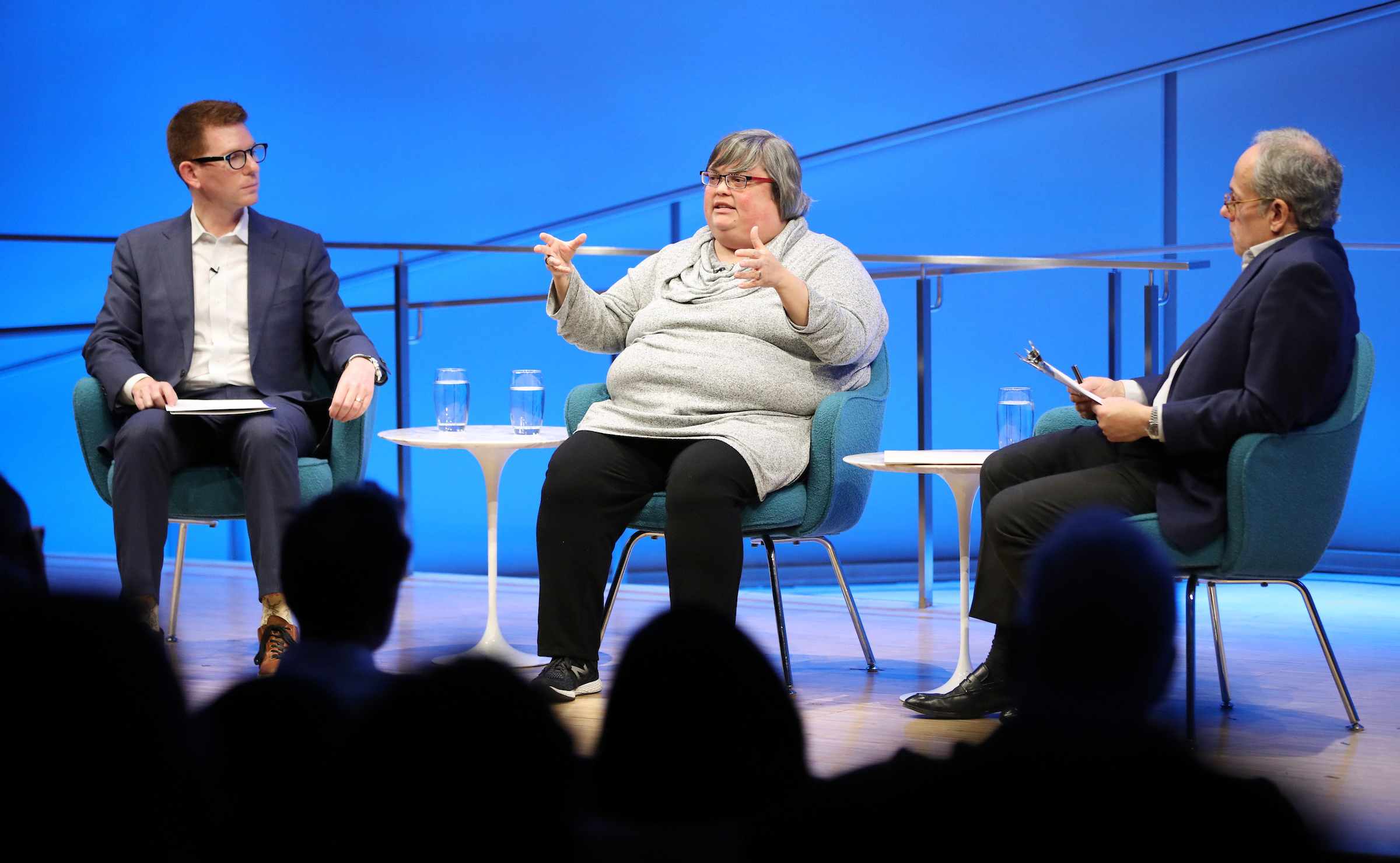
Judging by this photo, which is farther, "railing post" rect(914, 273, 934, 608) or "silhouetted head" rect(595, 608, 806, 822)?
"railing post" rect(914, 273, 934, 608)

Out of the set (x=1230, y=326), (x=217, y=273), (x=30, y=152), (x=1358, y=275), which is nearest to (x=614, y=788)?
(x=1230, y=326)

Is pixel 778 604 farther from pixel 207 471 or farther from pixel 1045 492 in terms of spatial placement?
pixel 207 471

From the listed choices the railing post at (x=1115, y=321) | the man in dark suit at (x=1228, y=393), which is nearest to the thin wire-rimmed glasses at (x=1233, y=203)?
the man in dark suit at (x=1228, y=393)

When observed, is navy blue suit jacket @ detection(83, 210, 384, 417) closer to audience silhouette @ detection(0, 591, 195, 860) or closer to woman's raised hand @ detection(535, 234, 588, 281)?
woman's raised hand @ detection(535, 234, 588, 281)

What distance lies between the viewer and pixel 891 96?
5.46 m

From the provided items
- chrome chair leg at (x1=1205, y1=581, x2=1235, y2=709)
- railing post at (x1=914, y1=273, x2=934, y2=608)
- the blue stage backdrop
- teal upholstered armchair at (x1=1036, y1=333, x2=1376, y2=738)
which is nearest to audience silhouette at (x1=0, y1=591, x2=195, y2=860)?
teal upholstered armchair at (x1=1036, y1=333, x2=1376, y2=738)

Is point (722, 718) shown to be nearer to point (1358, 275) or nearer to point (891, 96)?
point (1358, 275)

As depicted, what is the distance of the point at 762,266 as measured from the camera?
206cm

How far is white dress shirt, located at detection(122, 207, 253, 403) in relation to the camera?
2557 mm

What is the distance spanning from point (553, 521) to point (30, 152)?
4654 mm

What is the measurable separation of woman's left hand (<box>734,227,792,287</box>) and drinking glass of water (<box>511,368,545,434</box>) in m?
0.60

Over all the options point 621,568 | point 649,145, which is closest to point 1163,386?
point 621,568

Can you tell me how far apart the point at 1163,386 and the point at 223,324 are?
6.23ft

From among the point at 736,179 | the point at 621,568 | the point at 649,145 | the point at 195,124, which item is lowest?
the point at 621,568
